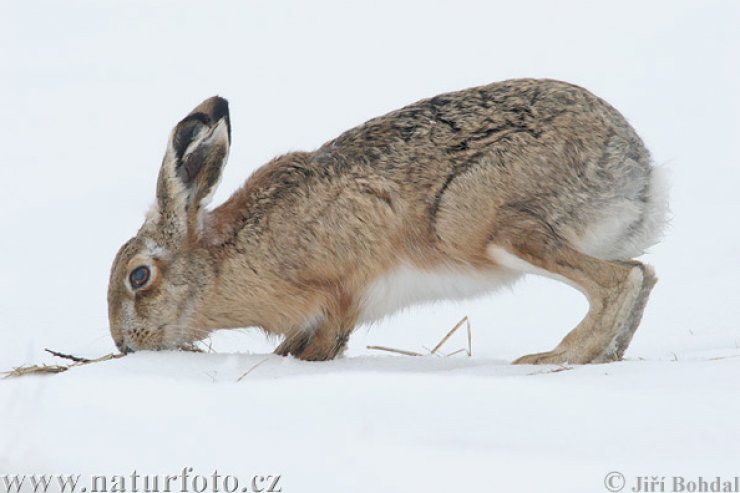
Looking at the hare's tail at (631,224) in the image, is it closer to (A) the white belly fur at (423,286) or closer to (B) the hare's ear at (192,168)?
(A) the white belly fur at (423,286)

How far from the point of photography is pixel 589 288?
5.87 metres

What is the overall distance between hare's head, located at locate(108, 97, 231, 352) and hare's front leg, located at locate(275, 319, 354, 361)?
0.48 metres

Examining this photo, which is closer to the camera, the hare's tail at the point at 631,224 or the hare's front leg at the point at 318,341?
the hare's tail at the point at 631,224

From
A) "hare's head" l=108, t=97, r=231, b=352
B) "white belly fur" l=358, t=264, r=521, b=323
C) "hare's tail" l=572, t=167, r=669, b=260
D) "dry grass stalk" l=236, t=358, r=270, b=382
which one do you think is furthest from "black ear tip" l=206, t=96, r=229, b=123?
"hare's tail" l=572, t=167, r=669, b=260

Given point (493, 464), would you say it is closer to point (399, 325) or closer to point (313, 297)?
point (313, 297)

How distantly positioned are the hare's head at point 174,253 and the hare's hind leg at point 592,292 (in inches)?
59.8

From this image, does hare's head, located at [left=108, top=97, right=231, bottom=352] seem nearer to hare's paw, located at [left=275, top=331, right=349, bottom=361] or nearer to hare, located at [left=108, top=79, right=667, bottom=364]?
hare, located at [left=108, top=79, right=667, bottom=364]

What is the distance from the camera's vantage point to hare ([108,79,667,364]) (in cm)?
588

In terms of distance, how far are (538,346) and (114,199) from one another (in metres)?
5.06

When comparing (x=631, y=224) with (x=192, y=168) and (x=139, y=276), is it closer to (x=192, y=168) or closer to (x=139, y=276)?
(x=192, y=168)

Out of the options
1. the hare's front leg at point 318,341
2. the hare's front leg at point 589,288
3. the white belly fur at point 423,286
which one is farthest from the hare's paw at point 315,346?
the hare's front leg at point 589,288

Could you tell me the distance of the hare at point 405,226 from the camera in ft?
19.3

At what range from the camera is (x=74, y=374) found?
5.05 metres

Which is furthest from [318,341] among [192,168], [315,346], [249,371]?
[192,168]
